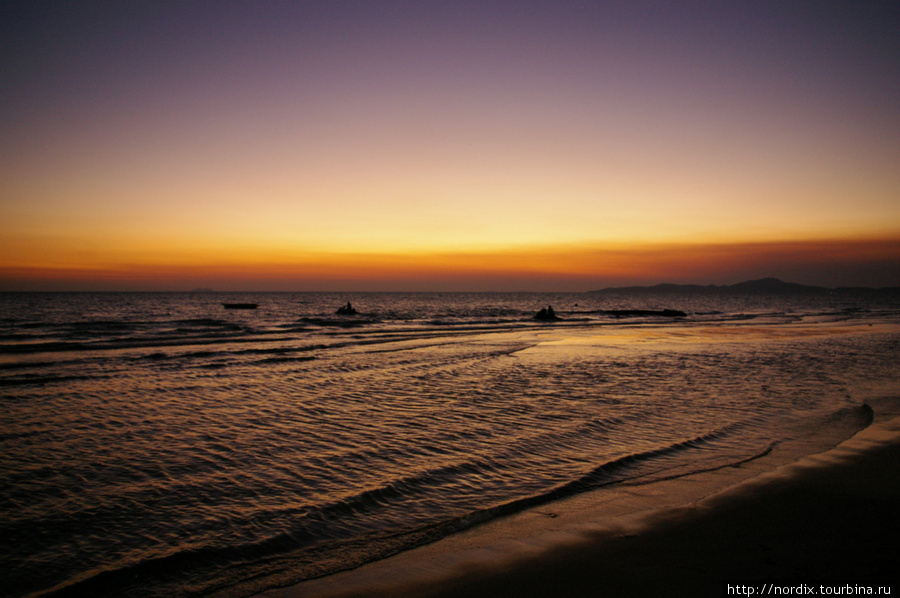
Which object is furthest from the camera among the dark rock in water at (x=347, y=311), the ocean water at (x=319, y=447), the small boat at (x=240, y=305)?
the small boat at (x=240, y=305)

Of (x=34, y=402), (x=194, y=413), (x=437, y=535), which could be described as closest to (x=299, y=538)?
(x=437, y=535)

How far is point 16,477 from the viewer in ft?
24.5

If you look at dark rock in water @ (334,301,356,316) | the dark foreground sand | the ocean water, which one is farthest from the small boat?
the dark foreground sand

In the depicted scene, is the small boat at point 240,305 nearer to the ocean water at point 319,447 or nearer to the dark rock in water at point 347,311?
the dark rock in water at point 347,311

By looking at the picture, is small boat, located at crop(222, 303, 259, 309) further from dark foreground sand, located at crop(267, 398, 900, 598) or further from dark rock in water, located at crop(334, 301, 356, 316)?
dark foreground sand, located at crop(267, 398, 900, 598)

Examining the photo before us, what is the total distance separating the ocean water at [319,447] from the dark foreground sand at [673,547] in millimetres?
455

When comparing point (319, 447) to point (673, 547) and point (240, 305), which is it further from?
point (240, 305)

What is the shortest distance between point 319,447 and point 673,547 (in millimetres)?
6053

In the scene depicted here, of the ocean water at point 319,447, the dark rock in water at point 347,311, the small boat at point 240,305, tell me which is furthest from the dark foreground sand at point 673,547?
the small boat at point 240,305

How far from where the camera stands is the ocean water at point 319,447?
17.3 ft

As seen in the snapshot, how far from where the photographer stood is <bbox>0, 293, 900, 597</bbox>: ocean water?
526 centimetres

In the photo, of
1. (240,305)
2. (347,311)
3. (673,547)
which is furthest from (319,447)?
(240,305)

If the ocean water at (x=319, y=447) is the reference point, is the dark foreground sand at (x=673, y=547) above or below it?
above

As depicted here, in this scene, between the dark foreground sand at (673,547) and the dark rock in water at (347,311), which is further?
the dark rock in water at (347,311)
